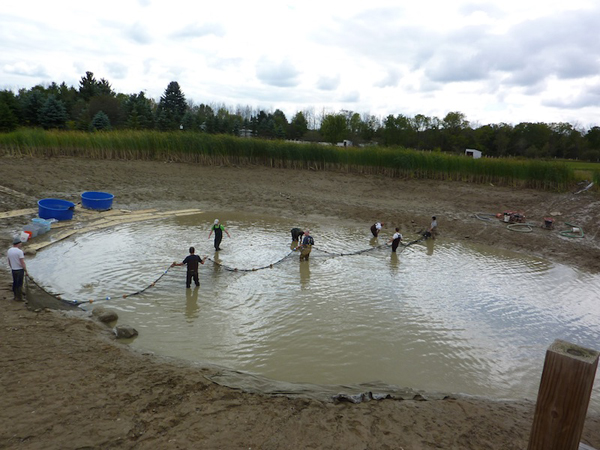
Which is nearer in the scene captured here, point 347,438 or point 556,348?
point 556,348

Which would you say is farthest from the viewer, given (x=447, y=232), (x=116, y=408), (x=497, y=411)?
(x=447, y=232)

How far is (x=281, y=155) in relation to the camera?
29203 millimetres

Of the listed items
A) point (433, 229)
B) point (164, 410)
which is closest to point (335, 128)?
point (433, 229)

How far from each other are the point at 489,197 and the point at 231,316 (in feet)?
67.0

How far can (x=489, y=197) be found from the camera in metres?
24.2

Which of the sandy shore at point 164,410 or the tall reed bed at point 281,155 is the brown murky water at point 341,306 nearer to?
the sandy shore at point 164,410

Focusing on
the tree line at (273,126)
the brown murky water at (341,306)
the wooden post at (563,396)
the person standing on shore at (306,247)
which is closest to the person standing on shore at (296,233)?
the brown murky water at (341,306)

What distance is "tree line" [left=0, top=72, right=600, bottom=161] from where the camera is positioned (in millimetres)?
36438

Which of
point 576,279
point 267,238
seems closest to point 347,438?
point 267,238

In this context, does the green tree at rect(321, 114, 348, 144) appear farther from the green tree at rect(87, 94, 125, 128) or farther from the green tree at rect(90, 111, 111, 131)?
the green tree at rect(90, 111, 111, 131)

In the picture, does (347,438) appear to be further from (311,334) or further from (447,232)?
(447,232)

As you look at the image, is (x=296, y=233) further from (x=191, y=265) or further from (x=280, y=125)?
(x=280, y=125)

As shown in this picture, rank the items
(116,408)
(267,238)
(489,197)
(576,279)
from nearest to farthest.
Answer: (116,408) → (576,279) → (267,238) → (489,197)

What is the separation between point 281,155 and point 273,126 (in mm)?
24021
